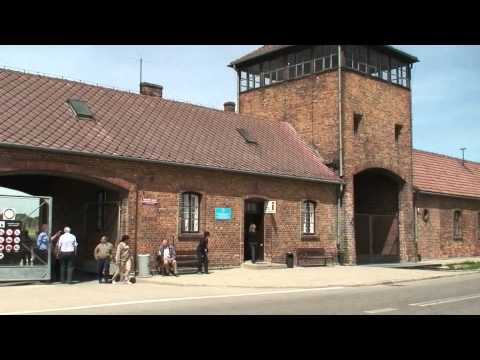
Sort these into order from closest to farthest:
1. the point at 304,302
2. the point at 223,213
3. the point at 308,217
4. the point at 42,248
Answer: the point at 304,302 < the point at 42,248 < the point at 223,213 < the point at 308,217

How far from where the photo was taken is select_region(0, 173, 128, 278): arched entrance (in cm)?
1925

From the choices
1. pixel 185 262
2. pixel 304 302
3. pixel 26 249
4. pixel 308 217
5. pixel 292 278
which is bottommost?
pixel 292 278

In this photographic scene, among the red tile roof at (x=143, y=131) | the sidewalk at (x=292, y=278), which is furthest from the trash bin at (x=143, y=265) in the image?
the red tile roof at (x=143, y=131)

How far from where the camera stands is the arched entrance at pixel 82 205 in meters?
19.2

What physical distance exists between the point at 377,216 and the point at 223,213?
1077 cm

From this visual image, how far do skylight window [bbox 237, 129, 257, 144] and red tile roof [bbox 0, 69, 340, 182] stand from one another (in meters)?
0.25

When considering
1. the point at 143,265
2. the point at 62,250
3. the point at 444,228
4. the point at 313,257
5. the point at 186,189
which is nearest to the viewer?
the point at 62,250

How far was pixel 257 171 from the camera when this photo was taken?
882 inches

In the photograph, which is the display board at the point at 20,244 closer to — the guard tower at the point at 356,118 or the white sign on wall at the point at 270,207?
the white sign on wall at the point at 270,207

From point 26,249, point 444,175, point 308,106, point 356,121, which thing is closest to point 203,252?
point 26,249

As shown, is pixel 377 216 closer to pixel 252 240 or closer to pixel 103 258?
pixel 252 240

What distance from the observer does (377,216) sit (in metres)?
29.0

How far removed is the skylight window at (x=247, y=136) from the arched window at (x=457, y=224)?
15542 millimetres
